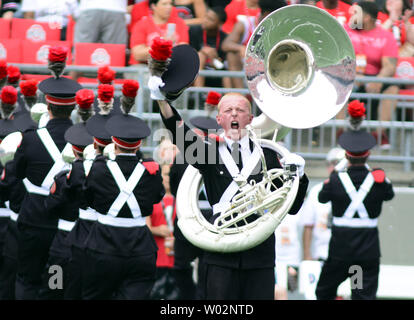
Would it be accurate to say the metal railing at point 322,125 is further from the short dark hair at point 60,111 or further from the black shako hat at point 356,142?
the short dark hair at point 60,111

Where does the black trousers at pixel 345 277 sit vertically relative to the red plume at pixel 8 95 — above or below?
below

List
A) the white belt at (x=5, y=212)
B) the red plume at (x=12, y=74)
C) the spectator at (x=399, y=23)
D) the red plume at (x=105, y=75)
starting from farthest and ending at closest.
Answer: the spectator at (x=399, y=23), the red plume at (x=12, y=74), the white belt at (x=5, y=212), the red plume at (x=105, y=75)

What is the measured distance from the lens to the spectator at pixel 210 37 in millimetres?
10812

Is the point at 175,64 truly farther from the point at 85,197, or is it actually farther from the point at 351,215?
the point at 351,215

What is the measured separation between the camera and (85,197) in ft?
23.6

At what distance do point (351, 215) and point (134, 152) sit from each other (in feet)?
8.63

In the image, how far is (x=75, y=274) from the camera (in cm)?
778

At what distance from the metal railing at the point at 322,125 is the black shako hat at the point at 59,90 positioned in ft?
7.07

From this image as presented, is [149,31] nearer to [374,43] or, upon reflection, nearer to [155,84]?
[374,43]

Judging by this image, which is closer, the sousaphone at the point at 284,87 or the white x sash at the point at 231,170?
the sousaphone at the point at 284,87

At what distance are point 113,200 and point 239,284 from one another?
142 cm

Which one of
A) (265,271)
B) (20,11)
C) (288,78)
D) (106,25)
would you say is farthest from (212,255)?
(20,11)

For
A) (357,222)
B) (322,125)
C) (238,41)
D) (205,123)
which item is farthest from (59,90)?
(322,125)

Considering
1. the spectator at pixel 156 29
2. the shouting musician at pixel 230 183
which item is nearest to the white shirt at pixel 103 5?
the spectator at pixel 156 29
